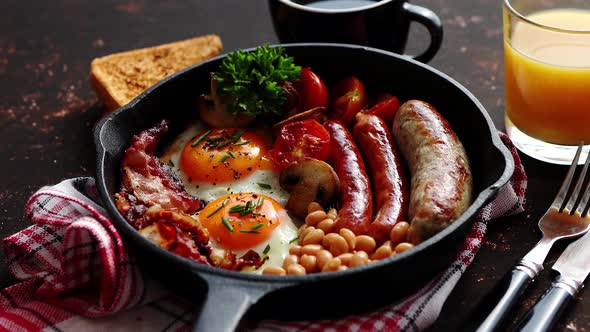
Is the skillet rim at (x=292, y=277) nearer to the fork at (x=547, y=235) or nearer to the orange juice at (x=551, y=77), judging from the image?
the fork at (x=547, y=235)

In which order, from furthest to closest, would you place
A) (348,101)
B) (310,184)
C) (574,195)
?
(348,101) → (574,195) → (310,184)

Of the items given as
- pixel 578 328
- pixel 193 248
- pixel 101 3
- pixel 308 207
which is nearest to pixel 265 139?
pixel 308 207

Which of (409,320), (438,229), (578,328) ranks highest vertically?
(438,229)

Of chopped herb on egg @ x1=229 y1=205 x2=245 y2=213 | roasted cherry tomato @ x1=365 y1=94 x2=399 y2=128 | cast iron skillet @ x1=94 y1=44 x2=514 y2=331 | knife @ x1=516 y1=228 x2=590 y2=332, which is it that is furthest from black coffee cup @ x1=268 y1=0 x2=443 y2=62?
knife @ x1=516 y1=228 x2=590 y2=332

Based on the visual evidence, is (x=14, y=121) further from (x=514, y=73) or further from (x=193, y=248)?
(x=514, y=73)

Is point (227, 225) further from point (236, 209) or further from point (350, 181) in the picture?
point (350, 181)

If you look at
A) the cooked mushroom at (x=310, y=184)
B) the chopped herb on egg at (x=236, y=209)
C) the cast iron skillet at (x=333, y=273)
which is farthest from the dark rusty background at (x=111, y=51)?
the chopped herb on egg at (x=236, y=209)

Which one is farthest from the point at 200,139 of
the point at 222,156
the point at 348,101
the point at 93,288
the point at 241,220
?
the point at 93,288
